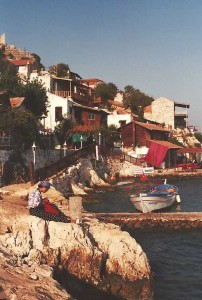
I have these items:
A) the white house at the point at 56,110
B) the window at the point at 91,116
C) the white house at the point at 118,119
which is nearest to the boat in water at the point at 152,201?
the white house at the point at 56,110

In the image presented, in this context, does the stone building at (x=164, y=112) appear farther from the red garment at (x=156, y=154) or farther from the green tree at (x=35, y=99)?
the green tree at (x=35, y=99)

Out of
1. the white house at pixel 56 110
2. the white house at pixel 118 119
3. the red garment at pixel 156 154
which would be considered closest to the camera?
the white house at pixel 56 110

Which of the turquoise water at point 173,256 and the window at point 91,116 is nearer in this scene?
the turquoise water at point 173,256

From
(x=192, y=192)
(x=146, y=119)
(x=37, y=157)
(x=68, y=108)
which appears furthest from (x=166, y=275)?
(x=146, y=119)

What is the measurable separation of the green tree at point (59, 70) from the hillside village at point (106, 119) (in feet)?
6.83

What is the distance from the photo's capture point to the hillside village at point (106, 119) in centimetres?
5491

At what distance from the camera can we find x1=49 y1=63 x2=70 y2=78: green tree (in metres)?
83.9

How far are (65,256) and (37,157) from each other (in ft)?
78.4

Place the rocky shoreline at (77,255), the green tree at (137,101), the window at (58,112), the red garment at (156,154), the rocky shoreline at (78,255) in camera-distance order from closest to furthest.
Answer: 1. the rocky shoreline at (77,255)
2. the rocky shoreline at (78,255)
3. the window at (58,112)
4. the red garment at (156,154)
5. the green tree at (137,101)

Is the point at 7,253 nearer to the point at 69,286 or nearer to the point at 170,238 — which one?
the point at 69,286

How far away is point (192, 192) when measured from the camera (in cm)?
4069

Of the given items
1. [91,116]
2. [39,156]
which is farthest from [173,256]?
[91,116]

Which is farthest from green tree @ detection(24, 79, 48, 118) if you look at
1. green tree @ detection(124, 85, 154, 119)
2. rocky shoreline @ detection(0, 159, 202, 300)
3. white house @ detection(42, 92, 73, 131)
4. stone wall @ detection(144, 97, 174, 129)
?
stone wall @ detection(144, 97, 174, 129)

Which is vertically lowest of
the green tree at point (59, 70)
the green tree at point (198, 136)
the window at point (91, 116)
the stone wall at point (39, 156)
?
the stone wall at point (39, 156)
